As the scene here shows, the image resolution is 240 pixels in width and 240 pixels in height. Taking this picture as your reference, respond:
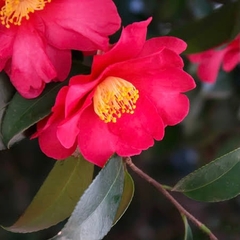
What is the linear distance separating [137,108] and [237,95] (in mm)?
845

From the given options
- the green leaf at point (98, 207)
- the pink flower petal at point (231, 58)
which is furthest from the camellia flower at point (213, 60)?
the green leaf at point (98, 207)

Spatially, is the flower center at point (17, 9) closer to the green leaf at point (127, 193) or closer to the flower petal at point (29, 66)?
the flower petal at point (29, 66)

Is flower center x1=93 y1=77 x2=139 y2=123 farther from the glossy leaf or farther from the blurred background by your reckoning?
the blurred background

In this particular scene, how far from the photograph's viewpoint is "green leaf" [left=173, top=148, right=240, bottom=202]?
785 millimetres

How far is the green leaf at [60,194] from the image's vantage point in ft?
2.60

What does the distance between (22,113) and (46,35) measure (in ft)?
0.31

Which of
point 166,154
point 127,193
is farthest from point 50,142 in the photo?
point 166,154

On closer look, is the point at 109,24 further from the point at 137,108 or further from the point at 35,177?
the point at 35,177

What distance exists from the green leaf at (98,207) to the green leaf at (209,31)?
0.32 metres

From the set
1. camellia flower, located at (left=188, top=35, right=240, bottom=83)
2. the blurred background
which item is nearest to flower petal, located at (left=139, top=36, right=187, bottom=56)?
camellia flower, located at (left=188, top=35, right=240, bottom=83)

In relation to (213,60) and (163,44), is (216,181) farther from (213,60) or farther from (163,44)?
(213,60)

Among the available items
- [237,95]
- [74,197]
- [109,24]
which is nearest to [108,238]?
[237,95]

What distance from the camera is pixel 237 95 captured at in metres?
1.53

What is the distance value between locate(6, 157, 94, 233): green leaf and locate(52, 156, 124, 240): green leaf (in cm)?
8
